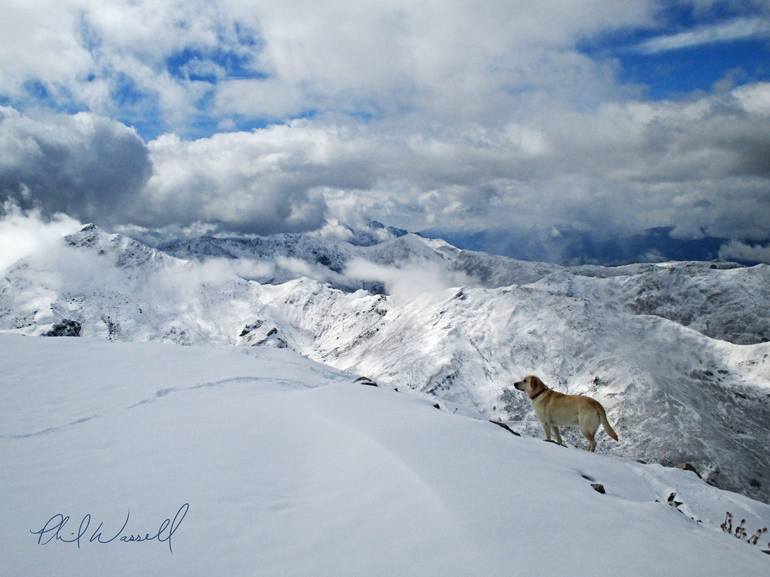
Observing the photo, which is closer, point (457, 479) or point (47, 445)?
point (457, 479)

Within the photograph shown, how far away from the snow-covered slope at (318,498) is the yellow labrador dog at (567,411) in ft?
8.72

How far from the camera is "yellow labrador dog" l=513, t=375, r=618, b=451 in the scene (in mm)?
16047

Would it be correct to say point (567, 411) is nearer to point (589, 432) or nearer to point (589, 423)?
point (589, 423)

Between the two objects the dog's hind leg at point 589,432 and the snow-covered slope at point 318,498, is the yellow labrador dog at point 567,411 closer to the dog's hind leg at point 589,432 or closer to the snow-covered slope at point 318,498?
the dog's hind leg at point 589,432

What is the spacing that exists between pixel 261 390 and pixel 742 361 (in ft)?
730

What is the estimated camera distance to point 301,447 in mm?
9562

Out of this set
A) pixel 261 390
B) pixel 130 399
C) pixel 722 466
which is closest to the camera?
pixel 130 399

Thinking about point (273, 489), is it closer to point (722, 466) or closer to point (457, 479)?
point (457, 479)

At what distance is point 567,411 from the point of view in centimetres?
1659

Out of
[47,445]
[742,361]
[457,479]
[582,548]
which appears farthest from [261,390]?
[742,361]

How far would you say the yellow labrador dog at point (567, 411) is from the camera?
52.6 ft
